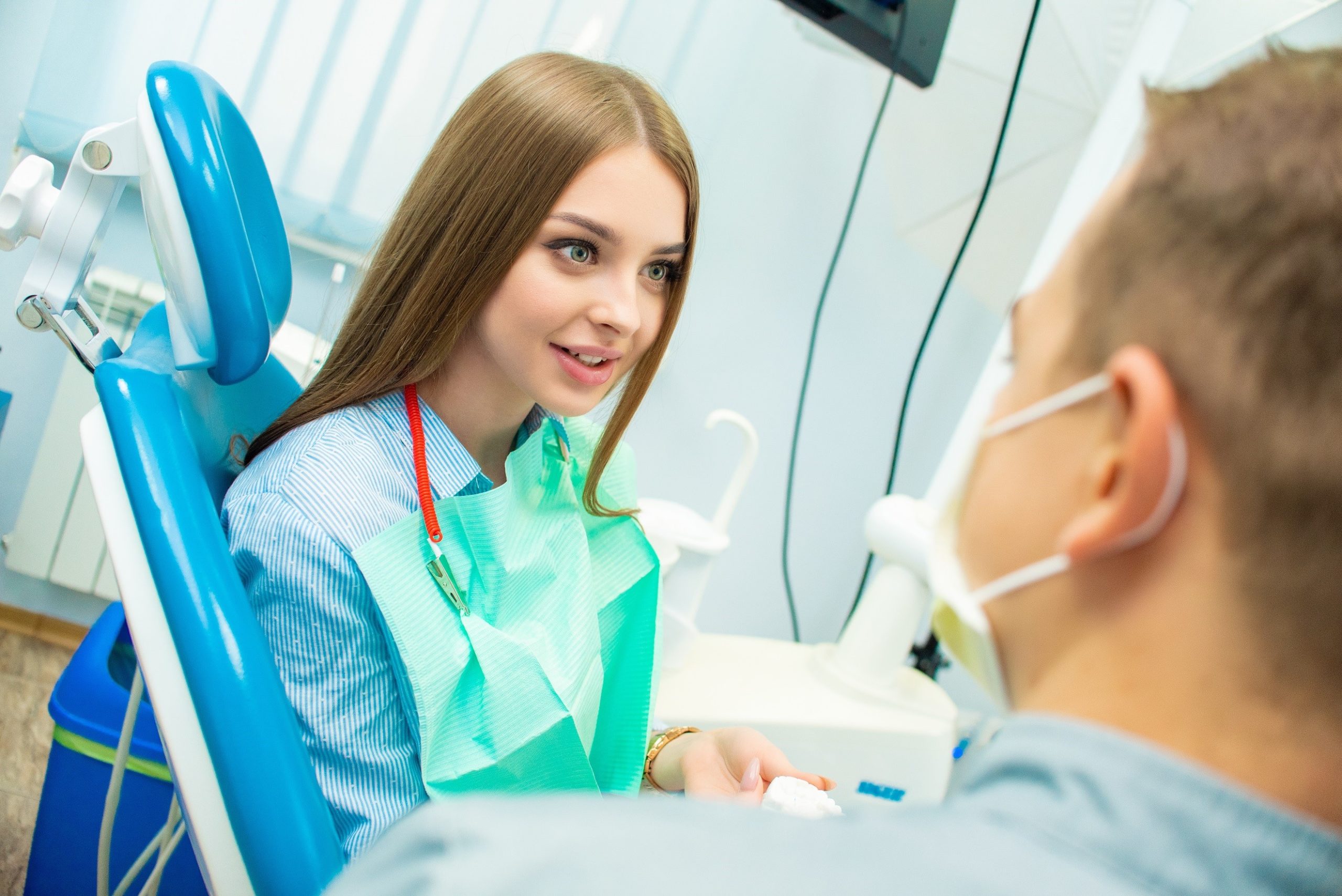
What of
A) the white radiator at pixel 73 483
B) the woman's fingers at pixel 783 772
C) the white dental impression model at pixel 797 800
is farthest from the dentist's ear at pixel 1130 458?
the white radiator at pixel 73 483

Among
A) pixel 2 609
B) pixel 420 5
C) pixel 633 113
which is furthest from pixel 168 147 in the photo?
pixel 2 609

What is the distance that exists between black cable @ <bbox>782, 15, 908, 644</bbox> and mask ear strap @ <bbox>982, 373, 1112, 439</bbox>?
1.26m

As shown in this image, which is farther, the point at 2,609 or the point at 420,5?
the point at 2,609

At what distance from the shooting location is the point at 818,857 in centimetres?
29

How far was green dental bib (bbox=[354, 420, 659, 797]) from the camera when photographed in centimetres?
70

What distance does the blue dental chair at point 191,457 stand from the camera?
1.75ft

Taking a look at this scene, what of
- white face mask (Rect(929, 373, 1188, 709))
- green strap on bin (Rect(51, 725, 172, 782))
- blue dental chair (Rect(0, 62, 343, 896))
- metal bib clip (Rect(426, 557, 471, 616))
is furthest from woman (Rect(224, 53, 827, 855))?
white face mask (Rect(929, 373, 1188, 709))

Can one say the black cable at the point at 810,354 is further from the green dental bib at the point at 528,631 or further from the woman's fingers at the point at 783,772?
the woman's fingers at the point at 783,772

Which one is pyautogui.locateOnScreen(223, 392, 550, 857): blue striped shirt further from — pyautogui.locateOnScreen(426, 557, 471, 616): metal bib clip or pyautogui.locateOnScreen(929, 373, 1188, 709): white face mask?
pyautogui.locateOnScreen(929, 373, 1188, 709): white face mask

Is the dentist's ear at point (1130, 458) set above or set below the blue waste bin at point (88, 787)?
above

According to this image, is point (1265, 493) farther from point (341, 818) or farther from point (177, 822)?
point (177, 822)

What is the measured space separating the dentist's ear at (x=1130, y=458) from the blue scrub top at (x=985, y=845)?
0.07 metres

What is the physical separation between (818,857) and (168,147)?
2.02 ft

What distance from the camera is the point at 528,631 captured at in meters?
0.79
